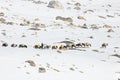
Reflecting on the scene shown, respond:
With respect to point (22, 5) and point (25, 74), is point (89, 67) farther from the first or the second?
point (22, 5)

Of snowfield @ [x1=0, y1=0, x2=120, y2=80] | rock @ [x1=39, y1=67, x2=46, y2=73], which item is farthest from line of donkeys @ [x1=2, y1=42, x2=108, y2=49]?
rock @ [x1=39, y1=67, x2=46, y2=73]

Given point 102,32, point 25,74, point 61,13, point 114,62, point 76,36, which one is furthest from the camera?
point 61,13

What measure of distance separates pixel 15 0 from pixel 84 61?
41.6 m

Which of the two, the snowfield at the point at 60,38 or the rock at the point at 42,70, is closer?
the rock at the point at 42,70

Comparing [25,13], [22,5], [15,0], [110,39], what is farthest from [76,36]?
[15,0]

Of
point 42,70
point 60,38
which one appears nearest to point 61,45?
point 60,38

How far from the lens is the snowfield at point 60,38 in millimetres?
37625

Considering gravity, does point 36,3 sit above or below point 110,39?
above

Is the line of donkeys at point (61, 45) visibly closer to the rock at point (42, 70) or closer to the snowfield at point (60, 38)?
the snowfield at point (60, 38)

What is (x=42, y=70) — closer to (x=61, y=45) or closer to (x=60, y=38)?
(x=61, y=45)

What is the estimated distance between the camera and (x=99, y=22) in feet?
242

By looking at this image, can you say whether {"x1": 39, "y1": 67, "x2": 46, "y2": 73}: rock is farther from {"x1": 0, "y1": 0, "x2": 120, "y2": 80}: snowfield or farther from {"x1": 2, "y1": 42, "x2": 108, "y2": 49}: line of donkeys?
Result: {"x1": 2, "y1": 42, "x2": 108, "y2": 49}: line of donkeys

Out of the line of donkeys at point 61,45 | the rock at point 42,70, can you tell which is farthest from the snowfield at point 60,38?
the line of donkeys at point 61,45

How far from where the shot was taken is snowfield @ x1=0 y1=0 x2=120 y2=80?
37.6 m
